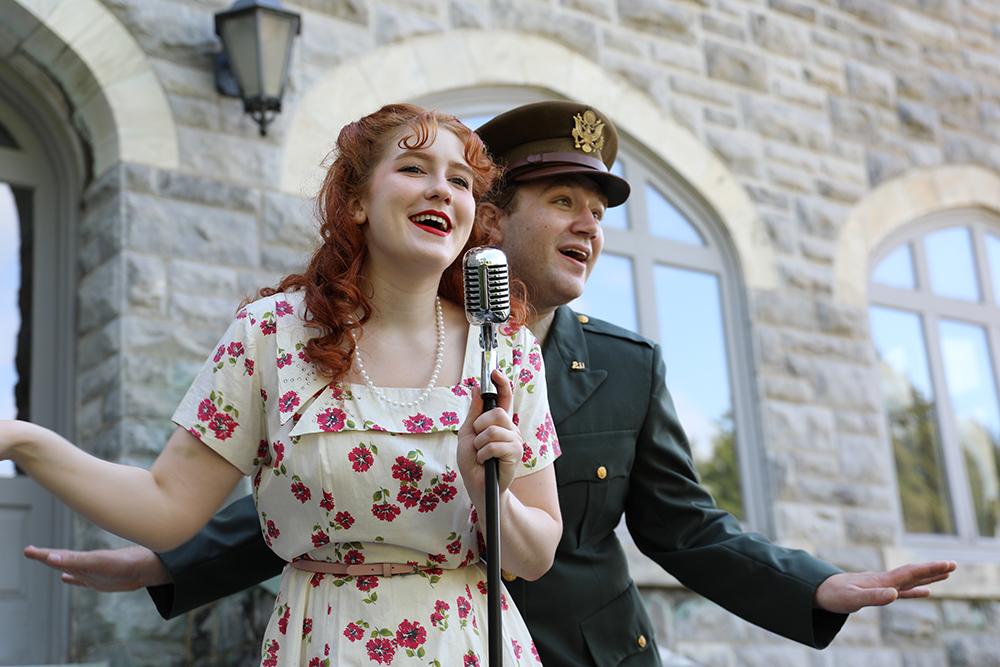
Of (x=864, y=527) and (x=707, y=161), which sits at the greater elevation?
(x=707, y=161)

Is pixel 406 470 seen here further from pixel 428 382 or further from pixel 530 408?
pixel 530 408

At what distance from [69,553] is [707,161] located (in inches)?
169

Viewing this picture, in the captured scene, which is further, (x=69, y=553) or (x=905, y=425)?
(x=905, y=425)

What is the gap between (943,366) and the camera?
23.2 ft

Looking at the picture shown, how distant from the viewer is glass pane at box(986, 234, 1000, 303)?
7.41 m

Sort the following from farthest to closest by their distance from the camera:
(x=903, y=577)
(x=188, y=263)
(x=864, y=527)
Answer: (x=864, y=527) < (x=188, y=263) < (x=903, y=577)

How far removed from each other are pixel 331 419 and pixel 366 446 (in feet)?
0.22

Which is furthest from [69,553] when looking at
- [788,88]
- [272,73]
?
[788,88]

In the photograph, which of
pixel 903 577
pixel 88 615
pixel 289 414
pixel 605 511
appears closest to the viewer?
pixel 289 414

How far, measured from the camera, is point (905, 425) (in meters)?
6.76

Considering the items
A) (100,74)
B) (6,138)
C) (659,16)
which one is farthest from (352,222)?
(659,16)

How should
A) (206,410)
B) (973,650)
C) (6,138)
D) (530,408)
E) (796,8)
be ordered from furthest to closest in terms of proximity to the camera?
(796,8), (973,650), (6,138), (530,408), (206,410)

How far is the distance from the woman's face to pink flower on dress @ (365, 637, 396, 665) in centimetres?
57

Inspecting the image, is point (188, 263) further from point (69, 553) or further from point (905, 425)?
point (905, 425)
